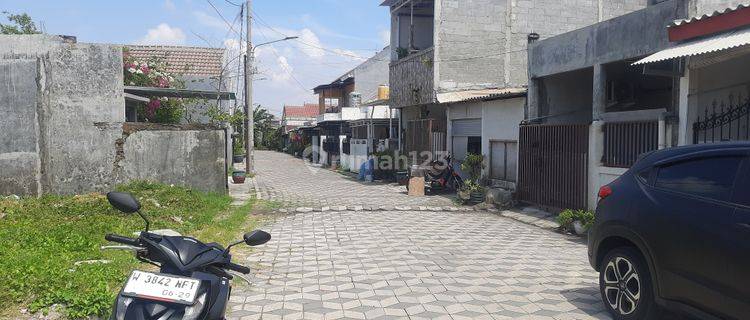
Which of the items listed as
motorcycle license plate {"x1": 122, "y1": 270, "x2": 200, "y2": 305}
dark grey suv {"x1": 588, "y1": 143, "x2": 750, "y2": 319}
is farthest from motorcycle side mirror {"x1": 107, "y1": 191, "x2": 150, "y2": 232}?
dark grey suv {"x1": 588, "y1": 143, "x2": 750, "y2": 319}

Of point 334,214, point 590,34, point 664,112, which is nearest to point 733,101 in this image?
point 664,112

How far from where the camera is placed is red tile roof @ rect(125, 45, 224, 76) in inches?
1016

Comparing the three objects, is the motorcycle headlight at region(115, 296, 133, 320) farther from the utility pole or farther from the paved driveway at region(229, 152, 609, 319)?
the utility pole

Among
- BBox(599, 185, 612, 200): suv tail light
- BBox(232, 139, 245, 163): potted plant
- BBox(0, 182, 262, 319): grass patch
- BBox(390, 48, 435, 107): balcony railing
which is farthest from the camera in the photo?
BBox(232, 139, 245, 163): potted plant

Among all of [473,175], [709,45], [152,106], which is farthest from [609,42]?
[152,106]

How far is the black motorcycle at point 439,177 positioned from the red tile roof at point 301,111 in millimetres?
51398

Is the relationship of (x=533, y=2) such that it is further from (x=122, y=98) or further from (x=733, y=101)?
(x=122, y=98)

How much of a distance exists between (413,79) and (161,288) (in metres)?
17.4

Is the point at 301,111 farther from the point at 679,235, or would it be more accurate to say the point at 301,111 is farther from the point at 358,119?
the point at 679,235

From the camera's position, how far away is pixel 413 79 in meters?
19.8

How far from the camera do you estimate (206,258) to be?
329 cm

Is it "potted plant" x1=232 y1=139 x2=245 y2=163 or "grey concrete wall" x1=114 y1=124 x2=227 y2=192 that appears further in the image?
"potted plant" x1=232 y1=139 x2=245 y2=163

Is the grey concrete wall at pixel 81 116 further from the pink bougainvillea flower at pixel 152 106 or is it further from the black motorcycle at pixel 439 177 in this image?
the black motorcycle at pixel 439 177

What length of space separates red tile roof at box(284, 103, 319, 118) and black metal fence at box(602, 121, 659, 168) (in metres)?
58.2
